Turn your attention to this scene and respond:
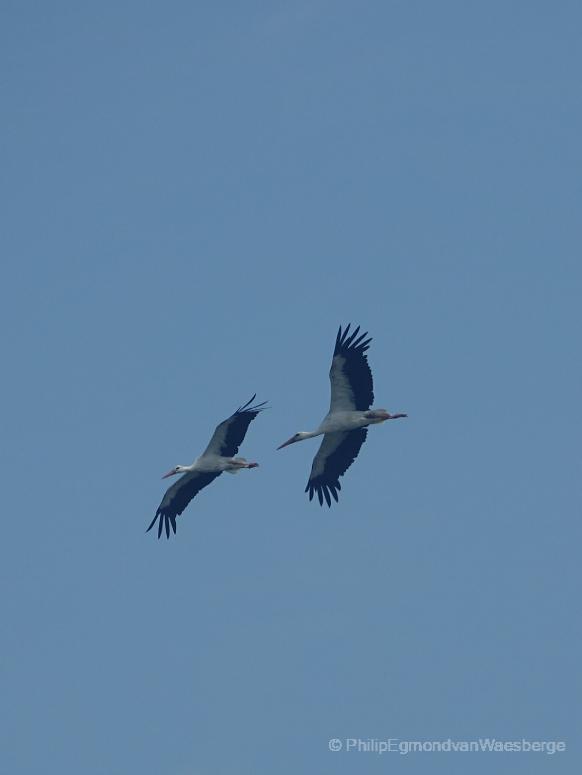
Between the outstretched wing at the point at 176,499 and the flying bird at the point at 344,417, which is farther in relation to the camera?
the outstretched wing at the point at 176,499

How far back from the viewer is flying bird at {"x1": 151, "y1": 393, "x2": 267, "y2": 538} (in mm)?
44031

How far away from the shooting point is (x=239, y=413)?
44.0 m

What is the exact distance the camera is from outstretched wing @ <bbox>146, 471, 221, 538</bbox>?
45594 mm

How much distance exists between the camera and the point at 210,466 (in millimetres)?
44656

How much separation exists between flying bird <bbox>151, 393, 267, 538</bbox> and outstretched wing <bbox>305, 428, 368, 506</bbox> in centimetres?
142

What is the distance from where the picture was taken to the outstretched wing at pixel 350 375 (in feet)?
137

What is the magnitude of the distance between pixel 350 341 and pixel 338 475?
307 centimetres

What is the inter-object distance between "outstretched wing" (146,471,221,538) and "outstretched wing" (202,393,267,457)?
1336mm

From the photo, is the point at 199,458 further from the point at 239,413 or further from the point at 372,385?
the point at 372,385

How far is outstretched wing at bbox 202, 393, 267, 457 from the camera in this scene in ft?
144

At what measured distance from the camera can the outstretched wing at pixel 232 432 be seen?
144ft

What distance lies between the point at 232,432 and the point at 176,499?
2.55m

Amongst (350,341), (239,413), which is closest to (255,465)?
(239,413)

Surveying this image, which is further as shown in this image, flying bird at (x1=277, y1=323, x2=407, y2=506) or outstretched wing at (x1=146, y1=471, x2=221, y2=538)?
outstretched wing at (x1=146, y1=471, x2=221, y2=538)
